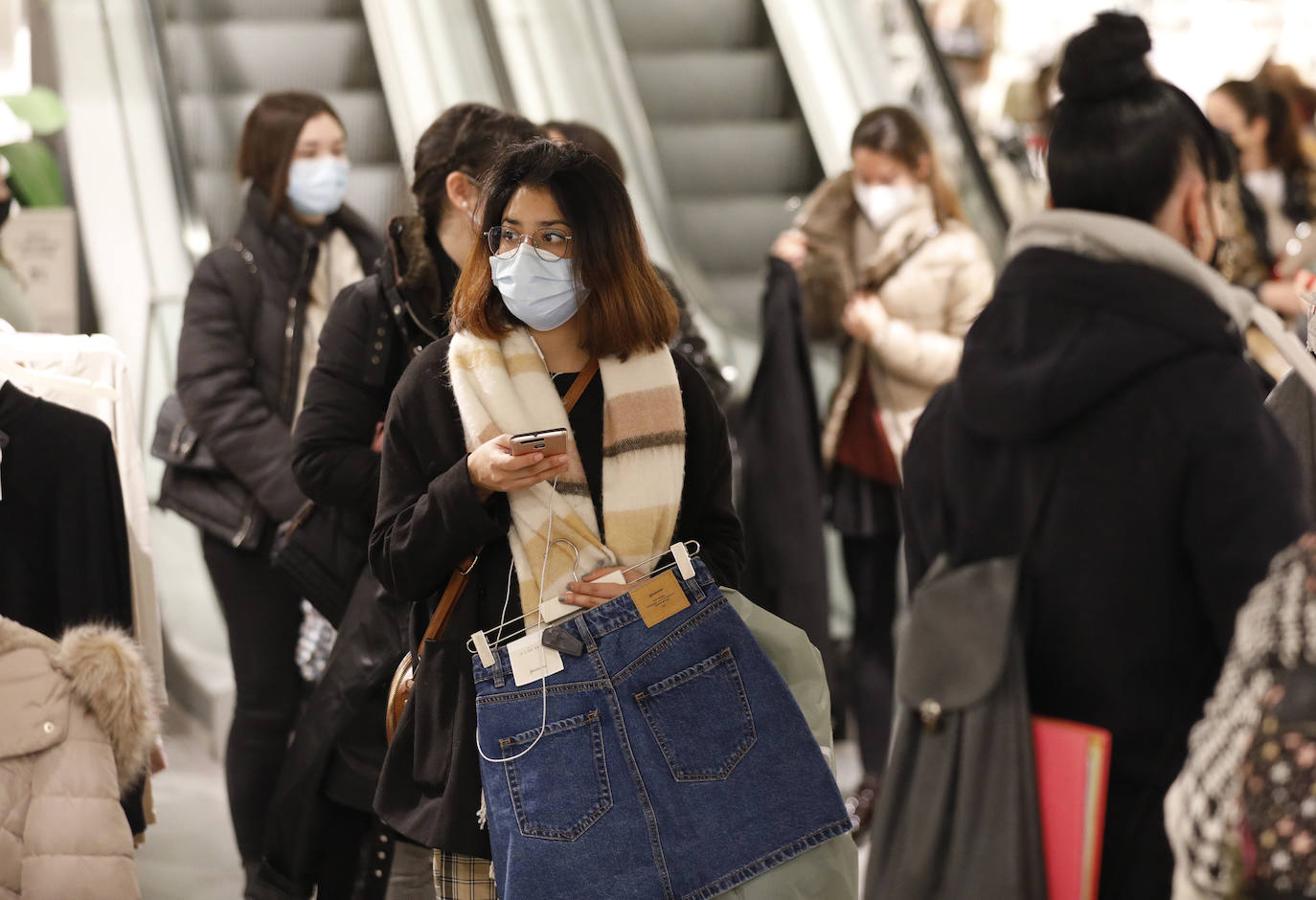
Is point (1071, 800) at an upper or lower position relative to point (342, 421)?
lower

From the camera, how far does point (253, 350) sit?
423 centimetres

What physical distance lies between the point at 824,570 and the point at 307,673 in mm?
1587

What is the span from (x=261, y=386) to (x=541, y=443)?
1899 mm

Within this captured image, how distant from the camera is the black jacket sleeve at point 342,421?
335 centimetres

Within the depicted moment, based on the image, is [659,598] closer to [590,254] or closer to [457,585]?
[457,585]

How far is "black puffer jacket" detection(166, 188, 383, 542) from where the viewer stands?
414 cm

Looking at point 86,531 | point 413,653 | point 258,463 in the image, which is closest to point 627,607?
point 413,653

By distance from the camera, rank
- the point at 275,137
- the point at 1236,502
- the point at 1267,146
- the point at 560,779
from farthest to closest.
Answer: the point at 1267,146
the point at 275,137
the point at 560,779
the point at 1236,502

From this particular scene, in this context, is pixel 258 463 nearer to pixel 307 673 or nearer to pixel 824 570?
pixel 307 673

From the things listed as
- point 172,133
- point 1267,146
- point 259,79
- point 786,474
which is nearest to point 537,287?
point 786,474

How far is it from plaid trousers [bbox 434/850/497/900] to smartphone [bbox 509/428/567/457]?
71 cm

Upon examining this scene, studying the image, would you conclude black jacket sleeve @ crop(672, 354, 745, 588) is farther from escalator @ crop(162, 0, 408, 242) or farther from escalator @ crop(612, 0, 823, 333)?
escalator @ crop(162, 0, 408, 242)

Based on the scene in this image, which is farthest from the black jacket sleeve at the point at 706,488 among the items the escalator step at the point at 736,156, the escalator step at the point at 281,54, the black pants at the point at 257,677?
the escalator step at the point at 281,54

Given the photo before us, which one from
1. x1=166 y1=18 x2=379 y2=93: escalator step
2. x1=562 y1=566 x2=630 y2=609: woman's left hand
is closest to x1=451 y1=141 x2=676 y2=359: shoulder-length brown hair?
x1=562 y1=566 x2=630 y2=609: woman's left hand
